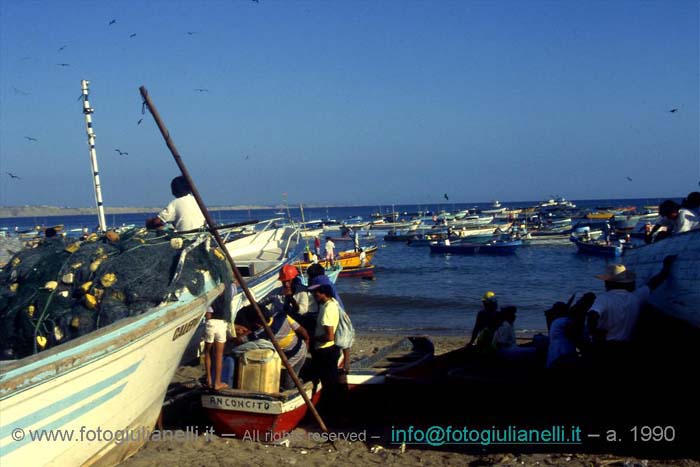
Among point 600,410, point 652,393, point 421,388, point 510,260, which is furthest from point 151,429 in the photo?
point 510,260

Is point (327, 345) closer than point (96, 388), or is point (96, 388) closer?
point (96, 388)

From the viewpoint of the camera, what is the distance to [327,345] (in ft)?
26.3

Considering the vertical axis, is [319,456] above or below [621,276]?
below

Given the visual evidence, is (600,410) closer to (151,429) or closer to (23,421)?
(151,429)

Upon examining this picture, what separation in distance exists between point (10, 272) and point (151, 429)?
274cm

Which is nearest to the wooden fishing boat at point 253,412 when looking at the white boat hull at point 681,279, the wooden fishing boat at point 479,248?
the white boat hull at point 681,279

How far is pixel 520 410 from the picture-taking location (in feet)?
24.7

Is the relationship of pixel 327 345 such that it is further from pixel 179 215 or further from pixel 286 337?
pixel 179 215

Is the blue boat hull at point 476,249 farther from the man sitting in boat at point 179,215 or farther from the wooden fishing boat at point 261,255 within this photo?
the man sitting in boat at point 179,215

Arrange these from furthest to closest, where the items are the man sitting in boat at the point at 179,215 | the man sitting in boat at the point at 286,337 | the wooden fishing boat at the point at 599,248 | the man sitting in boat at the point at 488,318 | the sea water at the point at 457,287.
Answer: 1. the wooden fishing boat at the point at 599,248
2. the sea water at the point at 457,287
3. the man sitting in boat at the point at 179,215
4. the man sitting in boat at the point at 488,318
5. the man sitting in boat at the point at 286,337

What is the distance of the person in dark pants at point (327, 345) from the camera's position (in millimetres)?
7970

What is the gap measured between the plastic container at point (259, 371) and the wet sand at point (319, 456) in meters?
0.67

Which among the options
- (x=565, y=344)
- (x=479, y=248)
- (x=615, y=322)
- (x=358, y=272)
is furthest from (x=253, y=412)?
(x=479, y=248)

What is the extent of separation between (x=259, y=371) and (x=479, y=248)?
37.5 metres
